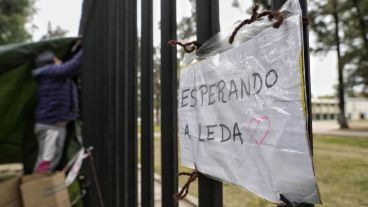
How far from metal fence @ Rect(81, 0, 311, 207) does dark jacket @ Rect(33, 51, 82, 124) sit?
1.54ft

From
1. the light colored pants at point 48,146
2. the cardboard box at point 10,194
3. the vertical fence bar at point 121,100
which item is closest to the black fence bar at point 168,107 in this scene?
the vertical fence bar at point 121,100

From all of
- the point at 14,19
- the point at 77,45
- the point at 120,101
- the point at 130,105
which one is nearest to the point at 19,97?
the point at 77,45

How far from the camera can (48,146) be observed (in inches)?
112

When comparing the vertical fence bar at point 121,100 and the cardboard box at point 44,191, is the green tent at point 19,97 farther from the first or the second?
the vertical fence bar at point 121,100

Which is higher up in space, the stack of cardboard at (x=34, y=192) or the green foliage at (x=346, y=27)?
the green foliage at (x=346, y=27)

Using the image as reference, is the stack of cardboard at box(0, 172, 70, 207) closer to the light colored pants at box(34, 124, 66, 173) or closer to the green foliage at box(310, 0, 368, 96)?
the light colored pants at box(34, 124, 66, 173)

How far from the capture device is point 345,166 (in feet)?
16.7

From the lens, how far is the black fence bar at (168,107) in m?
1.00

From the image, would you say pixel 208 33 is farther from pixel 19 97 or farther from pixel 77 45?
pixel 77 45

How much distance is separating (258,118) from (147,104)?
0.75m

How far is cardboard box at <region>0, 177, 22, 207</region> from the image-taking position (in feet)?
6.97

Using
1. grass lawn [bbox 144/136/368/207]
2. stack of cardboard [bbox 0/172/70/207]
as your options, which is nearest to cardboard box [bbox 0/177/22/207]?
stack of cardboard [bbox 0/172/70/207]

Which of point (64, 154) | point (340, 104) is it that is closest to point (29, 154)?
point (64, 154)

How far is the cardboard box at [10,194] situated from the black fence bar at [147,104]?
1312 millimetres
